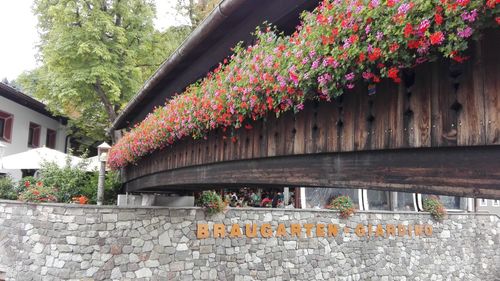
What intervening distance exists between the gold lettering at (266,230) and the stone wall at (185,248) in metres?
0.15

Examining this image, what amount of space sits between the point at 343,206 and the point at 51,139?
18452 mm

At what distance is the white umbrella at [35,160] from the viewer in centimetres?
1403

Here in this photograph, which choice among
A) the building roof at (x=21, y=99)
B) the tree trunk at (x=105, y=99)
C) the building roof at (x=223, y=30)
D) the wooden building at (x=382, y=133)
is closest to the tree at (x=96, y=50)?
the tree trunk at (x=105, y=99)

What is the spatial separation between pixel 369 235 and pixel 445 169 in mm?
12554

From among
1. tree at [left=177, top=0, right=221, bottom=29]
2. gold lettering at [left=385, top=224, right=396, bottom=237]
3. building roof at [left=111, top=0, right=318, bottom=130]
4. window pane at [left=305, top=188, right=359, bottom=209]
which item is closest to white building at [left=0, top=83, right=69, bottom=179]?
tree at [left=177, top=0, right=221, bottom=29]

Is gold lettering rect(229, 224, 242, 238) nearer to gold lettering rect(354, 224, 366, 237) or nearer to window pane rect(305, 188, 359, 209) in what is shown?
window pane rect(305, 188, 359, 209)

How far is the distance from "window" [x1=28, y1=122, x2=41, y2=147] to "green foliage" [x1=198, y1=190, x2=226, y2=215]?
1507 cm

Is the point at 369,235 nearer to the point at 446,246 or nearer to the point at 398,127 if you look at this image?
the point at 446,246

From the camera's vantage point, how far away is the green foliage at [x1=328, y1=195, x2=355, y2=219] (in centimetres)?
1370

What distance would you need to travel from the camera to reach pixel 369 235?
14375 mm

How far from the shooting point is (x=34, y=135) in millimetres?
22984

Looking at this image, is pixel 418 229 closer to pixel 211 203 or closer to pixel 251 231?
pixel 251 231

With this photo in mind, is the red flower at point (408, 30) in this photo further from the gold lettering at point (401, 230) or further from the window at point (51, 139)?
the window at point (51, 139)

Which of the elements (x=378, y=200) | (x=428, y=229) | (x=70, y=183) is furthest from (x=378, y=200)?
(x=70, y=183)
